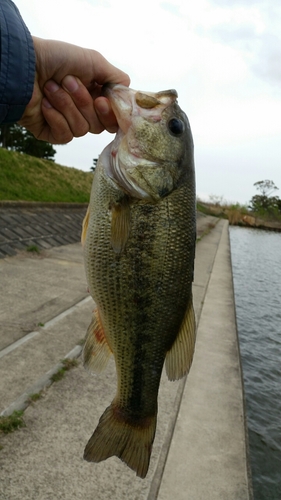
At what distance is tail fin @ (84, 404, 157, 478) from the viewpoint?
2006mm

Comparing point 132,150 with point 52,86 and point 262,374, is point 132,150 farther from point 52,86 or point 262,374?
point 262,374

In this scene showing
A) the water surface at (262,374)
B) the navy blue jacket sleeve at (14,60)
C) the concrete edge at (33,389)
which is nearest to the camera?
the navy blue jacket sleeve at (14,60)

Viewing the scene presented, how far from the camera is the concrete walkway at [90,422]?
2.83 meters

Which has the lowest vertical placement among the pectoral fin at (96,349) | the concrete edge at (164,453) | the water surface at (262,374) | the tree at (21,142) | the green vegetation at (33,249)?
the water surface at (262,374)

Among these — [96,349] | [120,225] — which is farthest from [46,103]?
[96,349]

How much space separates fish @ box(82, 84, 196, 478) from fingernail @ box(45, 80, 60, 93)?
288 mm

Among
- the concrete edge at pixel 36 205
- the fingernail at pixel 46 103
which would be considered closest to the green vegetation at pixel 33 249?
the concrete edge at pixel 36 205

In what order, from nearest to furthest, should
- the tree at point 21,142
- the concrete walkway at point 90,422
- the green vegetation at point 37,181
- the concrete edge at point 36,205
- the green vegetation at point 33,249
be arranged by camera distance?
the concrete walkway at point 90,422, the green vegetation at point 33,249, the concrete edge at point 36,205, the green vegetation at point 37,181, the tree at point 21,142

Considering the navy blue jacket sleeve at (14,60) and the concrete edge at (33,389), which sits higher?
the navy blue jacket sleeve at (14,60)

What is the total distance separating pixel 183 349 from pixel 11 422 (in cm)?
173

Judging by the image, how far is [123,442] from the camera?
2.06 m

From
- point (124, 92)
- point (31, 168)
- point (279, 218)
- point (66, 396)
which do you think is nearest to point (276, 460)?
point (66, 396)

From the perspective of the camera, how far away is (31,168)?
15984 mm

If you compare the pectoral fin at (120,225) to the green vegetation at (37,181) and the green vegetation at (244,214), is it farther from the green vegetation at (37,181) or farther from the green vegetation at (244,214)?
the green vegetation at (244,214)
